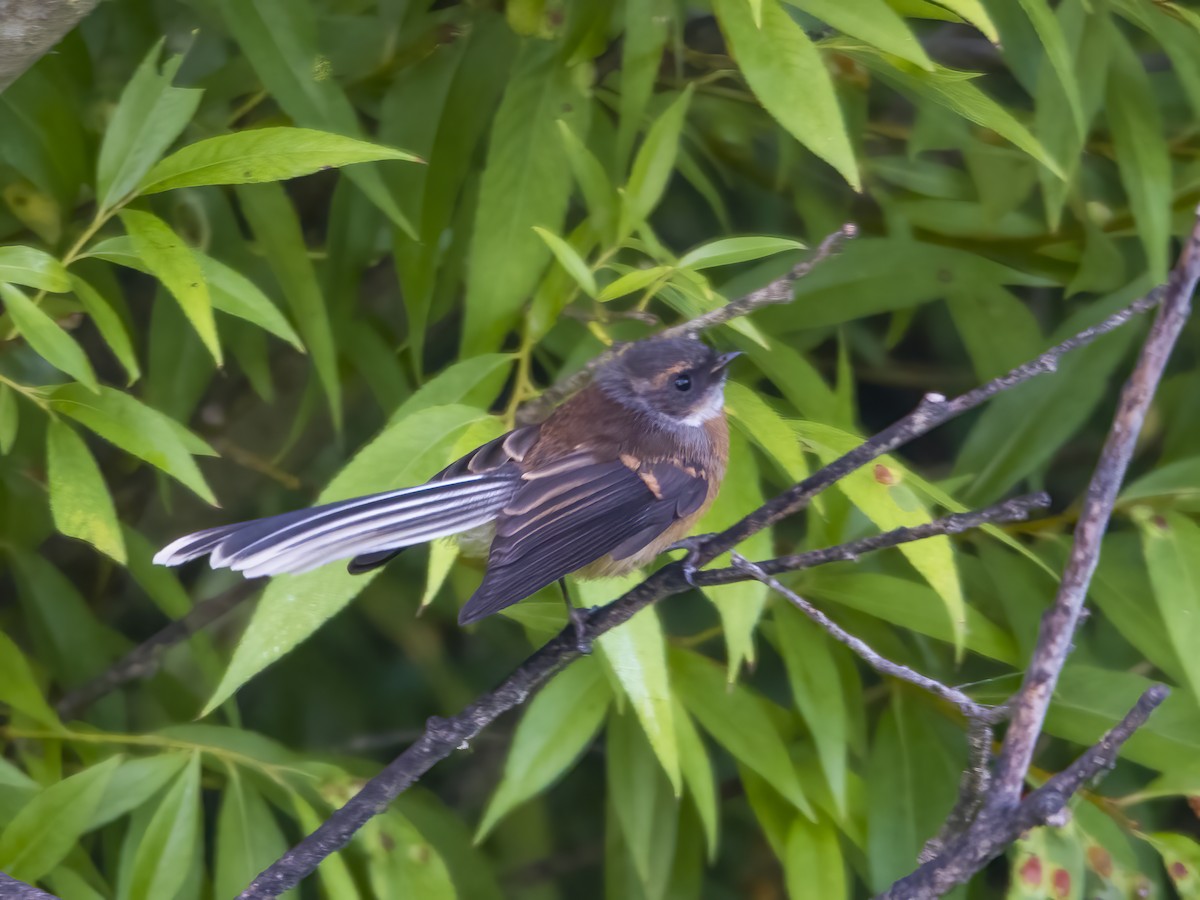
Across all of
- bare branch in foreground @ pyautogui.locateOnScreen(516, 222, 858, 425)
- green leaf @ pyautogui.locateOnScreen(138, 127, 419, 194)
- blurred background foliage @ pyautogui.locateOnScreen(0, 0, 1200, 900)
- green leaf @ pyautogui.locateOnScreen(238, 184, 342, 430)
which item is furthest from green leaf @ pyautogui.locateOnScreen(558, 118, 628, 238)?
green leaf @ pyautogui.locateOnScreen(238, 184, 342, 430)

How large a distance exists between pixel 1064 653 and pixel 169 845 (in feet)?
3.65

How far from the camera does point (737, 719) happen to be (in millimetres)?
1727

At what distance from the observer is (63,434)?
1.36 m

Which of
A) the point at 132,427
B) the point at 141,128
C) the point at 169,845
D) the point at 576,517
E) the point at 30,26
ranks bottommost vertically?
the point at 169,845

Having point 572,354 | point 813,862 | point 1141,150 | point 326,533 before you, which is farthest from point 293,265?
point 1141,150

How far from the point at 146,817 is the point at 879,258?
1290 millimetres

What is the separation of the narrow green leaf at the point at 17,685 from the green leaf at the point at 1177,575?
1407mm

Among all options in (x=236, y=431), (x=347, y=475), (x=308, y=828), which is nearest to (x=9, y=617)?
(x=236, y=431)

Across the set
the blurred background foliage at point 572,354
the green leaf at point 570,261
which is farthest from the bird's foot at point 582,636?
the green leaf at point 570,261

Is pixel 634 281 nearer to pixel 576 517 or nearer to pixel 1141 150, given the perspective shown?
pixel 576 517

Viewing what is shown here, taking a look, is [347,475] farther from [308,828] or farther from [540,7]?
[540,7]

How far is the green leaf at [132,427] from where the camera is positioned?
1310 mm

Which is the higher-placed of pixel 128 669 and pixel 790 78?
pixel 790 78

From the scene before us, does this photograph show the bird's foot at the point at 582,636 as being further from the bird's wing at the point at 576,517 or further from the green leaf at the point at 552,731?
the green leaf at the point at 552,731
